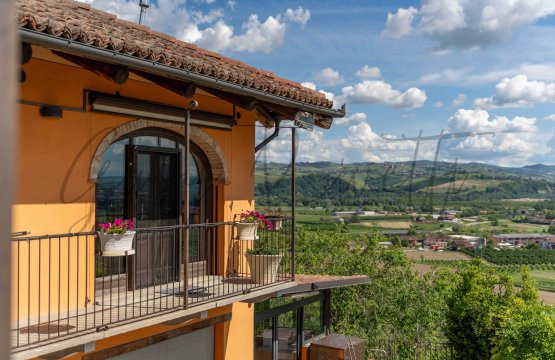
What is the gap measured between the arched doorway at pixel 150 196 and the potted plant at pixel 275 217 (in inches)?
48.5

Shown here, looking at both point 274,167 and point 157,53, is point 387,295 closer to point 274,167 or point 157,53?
point 274,167

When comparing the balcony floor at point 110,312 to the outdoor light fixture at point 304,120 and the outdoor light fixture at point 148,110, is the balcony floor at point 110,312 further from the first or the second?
the outdoor light fixture at point 304,120

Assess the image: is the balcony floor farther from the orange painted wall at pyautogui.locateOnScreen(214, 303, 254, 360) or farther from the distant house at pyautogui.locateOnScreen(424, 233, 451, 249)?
the distant house at pyautogui.locateOnScreen(424, 233, 451, 249)

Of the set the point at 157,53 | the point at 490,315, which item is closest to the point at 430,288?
the point at 490,315

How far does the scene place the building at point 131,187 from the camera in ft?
20.3

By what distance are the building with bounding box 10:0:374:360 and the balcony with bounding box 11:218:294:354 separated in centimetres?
2

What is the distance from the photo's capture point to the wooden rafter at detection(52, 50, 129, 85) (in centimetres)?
665

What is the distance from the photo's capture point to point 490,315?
11742 millimetres

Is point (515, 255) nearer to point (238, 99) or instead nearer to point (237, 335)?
point (237, 335)

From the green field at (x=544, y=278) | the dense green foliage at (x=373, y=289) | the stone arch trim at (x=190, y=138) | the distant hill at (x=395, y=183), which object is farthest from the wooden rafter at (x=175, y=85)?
the green field at (x=544, y=278)

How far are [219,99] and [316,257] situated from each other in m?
15.2

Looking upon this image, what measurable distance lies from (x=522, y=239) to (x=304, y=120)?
6513cm

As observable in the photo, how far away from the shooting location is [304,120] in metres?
9.77

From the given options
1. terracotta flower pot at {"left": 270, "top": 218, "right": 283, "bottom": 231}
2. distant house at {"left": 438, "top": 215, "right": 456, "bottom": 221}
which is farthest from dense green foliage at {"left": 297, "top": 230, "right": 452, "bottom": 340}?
distant house at {"left": 438, "top": 215, "right": 456, "bottom": 221}
